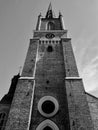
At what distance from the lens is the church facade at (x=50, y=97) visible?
7.88 meters

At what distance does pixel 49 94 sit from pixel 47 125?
2.41 m

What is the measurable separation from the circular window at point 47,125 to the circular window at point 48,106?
20.6 inches

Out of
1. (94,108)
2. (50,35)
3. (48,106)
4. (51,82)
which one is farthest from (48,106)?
(50,35)

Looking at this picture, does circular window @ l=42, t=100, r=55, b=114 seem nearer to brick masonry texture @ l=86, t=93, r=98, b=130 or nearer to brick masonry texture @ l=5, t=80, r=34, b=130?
brick masonry texture @ l=5, t=80, r=34, b=130

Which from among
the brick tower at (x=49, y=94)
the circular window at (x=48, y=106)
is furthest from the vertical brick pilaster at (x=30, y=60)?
the circular window at (x=48, y=106)

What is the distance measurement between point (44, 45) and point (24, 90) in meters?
6.79

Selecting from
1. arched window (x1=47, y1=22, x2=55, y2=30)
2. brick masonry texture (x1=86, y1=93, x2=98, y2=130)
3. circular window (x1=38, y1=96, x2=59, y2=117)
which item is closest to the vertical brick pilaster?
circular window (x1=38, y1=96, x2=59, y2=117)

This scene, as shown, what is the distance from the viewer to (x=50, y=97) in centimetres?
949

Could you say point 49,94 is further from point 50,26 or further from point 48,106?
point 50,26

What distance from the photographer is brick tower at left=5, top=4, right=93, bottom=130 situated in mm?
7844

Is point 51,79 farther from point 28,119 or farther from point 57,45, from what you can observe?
point 57,45

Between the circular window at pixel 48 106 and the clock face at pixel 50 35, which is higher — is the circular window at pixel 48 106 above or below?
below

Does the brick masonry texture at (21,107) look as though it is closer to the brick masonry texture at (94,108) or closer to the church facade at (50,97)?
the church facade at (50,97)

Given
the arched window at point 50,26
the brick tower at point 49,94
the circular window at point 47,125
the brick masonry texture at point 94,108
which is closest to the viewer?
the brick tower at point 49,94
